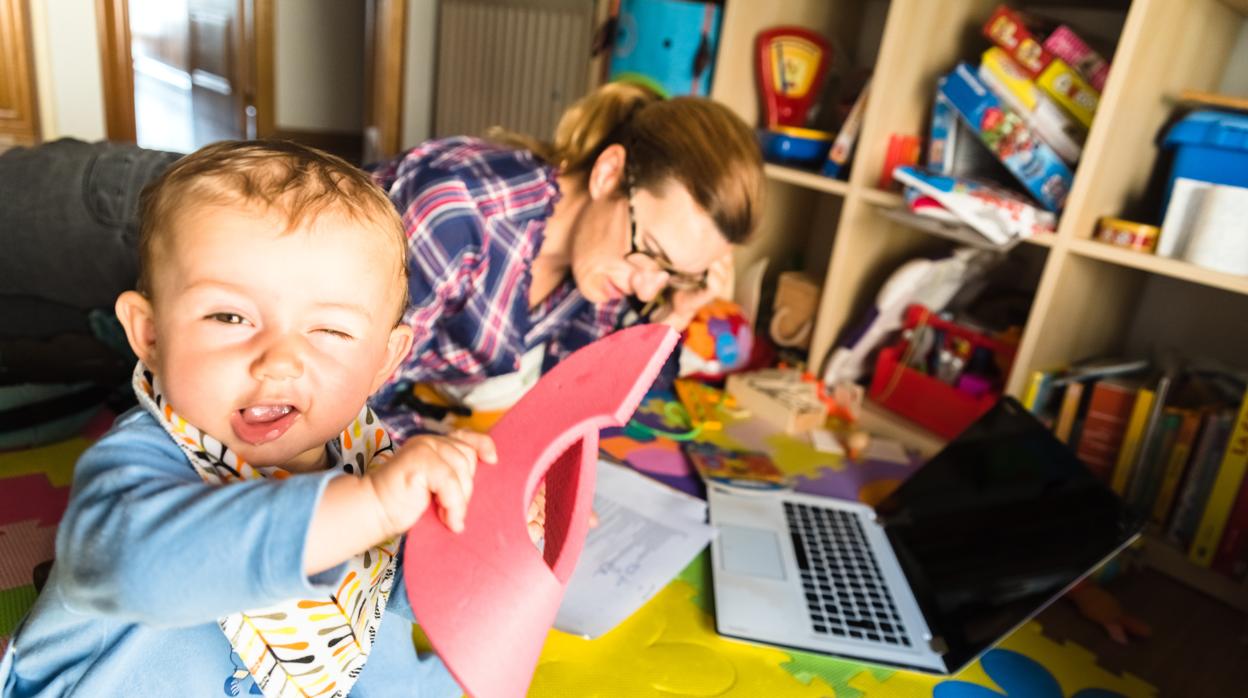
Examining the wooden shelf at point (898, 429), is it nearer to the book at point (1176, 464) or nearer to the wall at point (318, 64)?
the book at point (1176, 464)

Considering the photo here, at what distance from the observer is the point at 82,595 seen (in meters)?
0.43

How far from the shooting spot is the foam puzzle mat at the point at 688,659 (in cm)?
74

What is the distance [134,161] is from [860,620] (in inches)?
45.8

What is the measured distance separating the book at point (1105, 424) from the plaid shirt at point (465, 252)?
2.64 feet

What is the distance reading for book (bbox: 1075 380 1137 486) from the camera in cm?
113

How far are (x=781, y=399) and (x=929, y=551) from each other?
1.41 feet

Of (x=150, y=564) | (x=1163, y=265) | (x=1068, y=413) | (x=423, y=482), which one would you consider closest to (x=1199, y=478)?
(x=1068, y=413)

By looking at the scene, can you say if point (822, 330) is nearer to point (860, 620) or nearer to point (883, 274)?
point (883, 274)

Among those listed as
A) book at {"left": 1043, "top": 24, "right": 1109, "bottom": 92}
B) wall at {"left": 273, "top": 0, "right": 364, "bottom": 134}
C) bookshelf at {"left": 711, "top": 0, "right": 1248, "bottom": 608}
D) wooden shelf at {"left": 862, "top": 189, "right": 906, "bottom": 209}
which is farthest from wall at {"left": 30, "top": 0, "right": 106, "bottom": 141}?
book at {"left": 1043, "top": 24, "right": 1109, "bottom": 92}

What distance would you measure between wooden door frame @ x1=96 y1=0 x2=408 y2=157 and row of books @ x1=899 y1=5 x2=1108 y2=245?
2.30 m

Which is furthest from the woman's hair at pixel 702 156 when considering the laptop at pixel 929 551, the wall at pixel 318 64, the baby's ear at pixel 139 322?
the wall at pixel 318 64

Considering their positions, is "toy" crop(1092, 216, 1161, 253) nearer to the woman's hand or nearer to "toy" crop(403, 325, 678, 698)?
the woman's hand

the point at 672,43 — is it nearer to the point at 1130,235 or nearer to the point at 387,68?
the point at 1130,235

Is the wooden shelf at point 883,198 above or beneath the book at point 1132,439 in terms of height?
above
